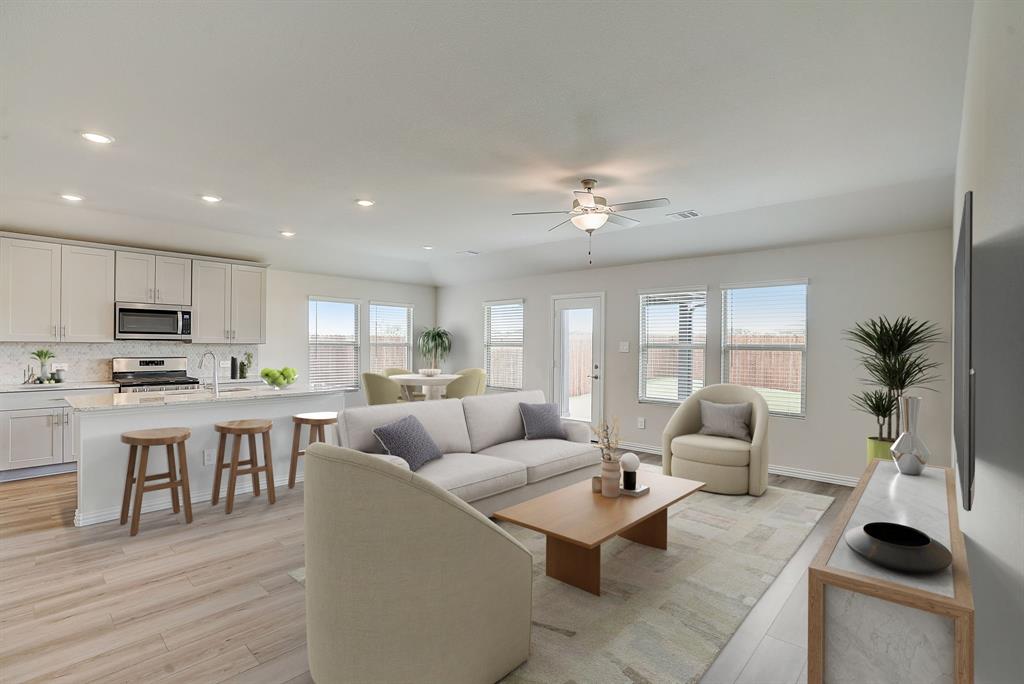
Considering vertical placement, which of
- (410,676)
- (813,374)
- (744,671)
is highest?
(813,374)

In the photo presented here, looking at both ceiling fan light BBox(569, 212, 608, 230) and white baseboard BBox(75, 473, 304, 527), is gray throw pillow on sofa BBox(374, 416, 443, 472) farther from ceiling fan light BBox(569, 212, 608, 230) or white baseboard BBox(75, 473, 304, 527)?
ceiling fan light BBox(569, 212, 608, 230)

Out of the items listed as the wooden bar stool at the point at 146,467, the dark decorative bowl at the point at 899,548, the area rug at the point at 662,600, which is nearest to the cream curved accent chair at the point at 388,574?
the area rug at the point at 662,600

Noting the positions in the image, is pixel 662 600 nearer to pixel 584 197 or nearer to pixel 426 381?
pixel 584 197

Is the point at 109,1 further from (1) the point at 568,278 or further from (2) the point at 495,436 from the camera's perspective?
(1) the point at 568,278

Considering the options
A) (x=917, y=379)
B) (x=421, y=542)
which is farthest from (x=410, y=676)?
(x=917, y=379)

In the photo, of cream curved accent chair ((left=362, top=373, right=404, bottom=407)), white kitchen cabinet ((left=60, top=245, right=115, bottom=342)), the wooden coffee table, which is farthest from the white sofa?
white kitchen cabinet ((left=60, top=245, right=115, bottom=342))

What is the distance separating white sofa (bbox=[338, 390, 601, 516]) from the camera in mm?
3453

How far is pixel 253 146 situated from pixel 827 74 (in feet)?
11.0

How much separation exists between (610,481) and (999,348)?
92.1 inches

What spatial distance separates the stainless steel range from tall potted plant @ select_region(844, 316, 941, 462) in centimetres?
687

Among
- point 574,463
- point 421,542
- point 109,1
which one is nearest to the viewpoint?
point 421,542

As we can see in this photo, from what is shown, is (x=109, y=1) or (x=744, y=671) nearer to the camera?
(x=109, y=1)

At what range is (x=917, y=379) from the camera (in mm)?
4590

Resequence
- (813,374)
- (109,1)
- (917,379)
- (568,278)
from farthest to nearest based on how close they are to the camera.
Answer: (568,278), (813,374), (917,379), (109,1)
